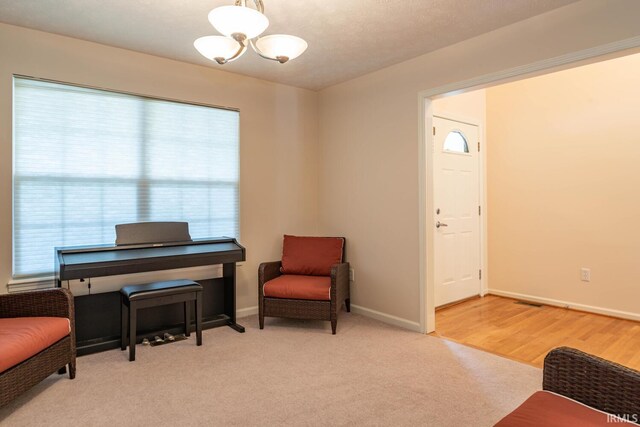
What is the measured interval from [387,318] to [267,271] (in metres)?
1.27

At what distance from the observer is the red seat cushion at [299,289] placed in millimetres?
3410

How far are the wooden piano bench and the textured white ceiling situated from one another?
6.51 ft

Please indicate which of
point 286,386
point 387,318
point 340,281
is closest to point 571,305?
point 387,318

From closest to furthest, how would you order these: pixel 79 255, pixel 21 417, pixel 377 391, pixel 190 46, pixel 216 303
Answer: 1. pixel 21 417
2. pixel 377 391
3. pixel 79 255
4. pixel 190 46
5. pixel 216 303

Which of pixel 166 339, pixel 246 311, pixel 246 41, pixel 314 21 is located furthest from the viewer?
pixel 246 311

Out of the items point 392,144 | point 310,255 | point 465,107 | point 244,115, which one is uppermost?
point 465,107

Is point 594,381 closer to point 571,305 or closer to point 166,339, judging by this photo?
point 166,339

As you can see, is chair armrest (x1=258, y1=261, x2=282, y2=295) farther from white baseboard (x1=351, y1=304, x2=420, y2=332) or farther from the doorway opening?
the doorway opening

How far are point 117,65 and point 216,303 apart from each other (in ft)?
7.65

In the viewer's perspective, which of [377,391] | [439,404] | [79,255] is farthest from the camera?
[79,255]

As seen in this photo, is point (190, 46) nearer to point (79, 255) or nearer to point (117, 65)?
point (117, 65)

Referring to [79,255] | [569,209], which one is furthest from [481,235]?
[79,255]

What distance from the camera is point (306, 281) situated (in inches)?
141

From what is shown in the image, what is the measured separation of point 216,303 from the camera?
12.4 feet
